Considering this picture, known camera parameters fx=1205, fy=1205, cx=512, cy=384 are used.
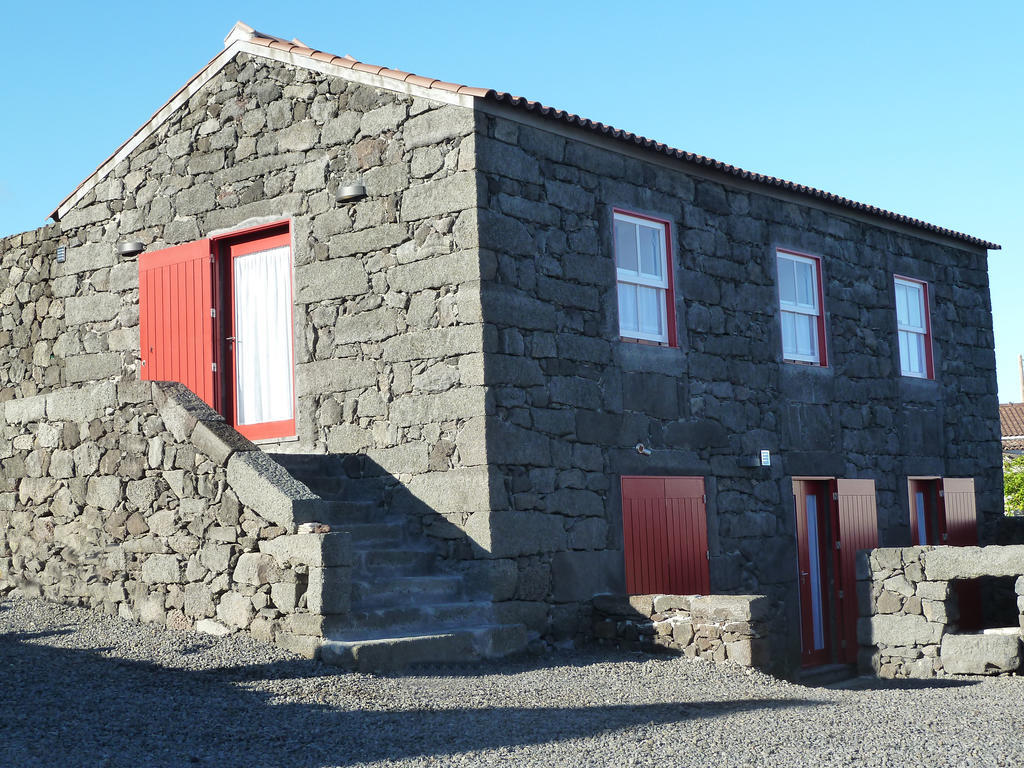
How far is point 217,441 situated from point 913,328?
8890mm

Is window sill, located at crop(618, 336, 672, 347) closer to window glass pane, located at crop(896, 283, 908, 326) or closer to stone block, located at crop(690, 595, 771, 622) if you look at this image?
stone block, located at crop(690, 595, 771, 622)

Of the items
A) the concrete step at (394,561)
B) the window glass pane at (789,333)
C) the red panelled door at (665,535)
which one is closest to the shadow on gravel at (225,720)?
the concrete step at (394,561)

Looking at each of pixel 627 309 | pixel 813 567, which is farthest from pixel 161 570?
pixel 813 567

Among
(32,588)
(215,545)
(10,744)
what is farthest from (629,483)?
(10,744)

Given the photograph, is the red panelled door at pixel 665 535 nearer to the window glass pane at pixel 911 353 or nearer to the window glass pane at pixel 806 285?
the window glass pane at pixel 806 285

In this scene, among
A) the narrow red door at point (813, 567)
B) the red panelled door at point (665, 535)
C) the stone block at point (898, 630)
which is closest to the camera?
the red panelled door at point (665, 535)

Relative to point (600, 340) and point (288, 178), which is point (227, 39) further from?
point (600, 340)

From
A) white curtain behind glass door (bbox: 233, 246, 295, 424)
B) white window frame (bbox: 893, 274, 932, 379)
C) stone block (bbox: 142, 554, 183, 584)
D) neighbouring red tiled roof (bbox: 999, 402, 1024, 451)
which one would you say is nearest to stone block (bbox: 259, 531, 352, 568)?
stone block (bbox: 142, 554, 183, 584)

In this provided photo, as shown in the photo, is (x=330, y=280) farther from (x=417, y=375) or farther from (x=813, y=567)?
(x=813, y=567)

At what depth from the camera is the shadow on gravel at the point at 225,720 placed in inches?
221

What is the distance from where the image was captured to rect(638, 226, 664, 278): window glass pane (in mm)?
10656

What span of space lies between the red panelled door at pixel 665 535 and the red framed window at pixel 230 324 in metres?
3.01

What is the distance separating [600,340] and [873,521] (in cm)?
457

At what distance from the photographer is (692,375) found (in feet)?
35.4
